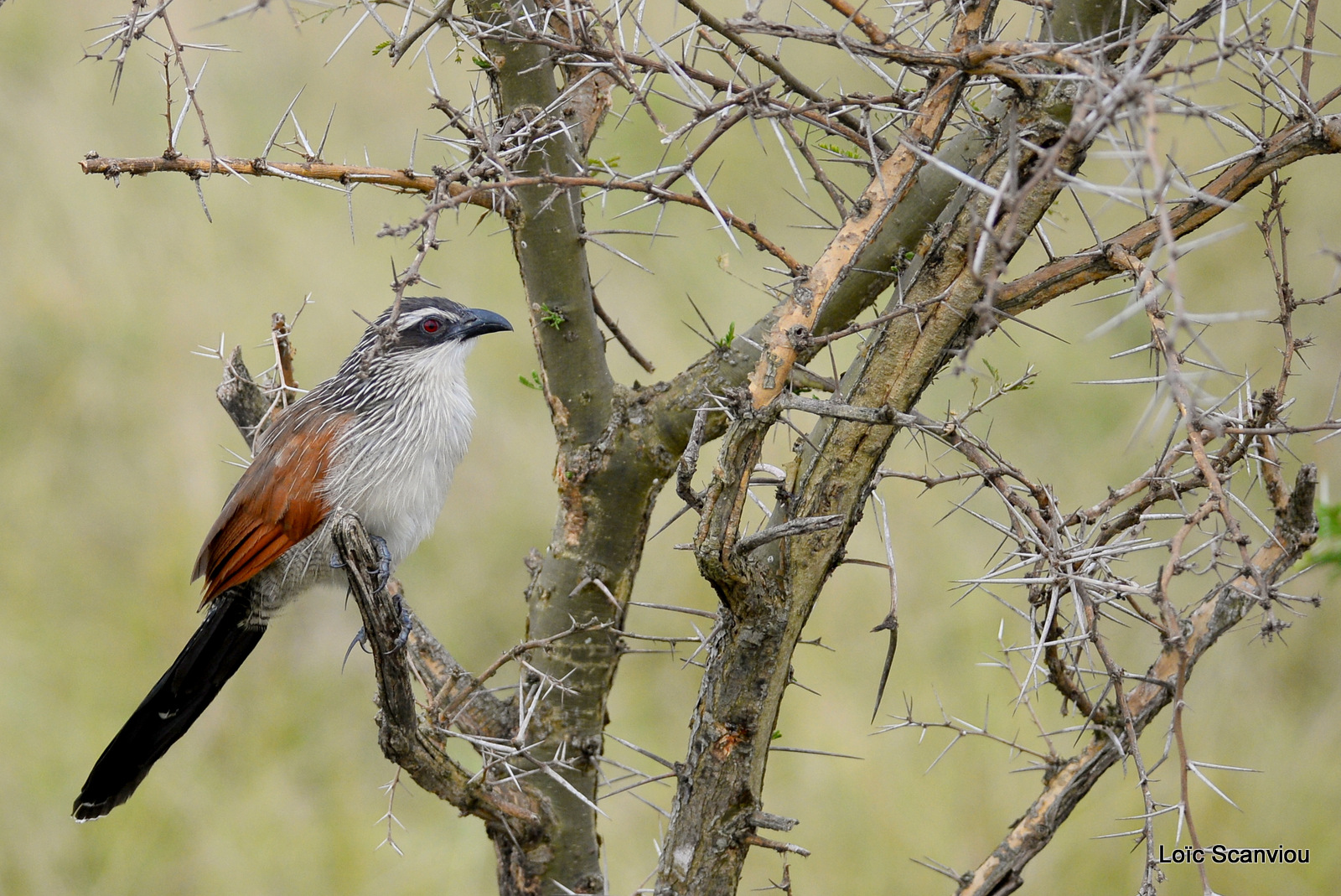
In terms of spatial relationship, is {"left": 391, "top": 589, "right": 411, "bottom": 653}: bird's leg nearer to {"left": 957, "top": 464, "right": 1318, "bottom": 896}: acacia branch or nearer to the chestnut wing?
the chestnut wing

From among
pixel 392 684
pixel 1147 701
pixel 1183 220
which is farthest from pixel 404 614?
pixel 1183 220

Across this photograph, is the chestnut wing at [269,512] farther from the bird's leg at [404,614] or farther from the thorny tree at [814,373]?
the thorny tree at [814,373]

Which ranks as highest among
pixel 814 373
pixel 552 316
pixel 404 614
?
pixel 552 316

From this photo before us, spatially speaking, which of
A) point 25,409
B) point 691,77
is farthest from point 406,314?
point 25,409

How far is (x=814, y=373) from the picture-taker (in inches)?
80.7

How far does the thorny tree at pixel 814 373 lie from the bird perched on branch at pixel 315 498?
511mm

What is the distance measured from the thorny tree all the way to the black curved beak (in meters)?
0.76

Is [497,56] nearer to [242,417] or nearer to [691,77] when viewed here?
[691,77]

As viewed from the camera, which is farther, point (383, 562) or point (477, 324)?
point (477, 324)

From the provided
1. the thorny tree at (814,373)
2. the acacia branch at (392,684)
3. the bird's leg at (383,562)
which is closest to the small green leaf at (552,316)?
the thorny tree at (814,373)

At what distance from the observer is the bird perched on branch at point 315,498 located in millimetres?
2752

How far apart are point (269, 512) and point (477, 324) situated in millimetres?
840

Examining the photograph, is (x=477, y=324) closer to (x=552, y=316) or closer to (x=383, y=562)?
(x=383, y=562)

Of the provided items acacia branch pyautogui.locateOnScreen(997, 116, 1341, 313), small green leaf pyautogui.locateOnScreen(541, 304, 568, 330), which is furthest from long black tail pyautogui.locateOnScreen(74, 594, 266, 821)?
acacia branch pyautogui.locateOnScreen(997, 116, 1341, 313)
